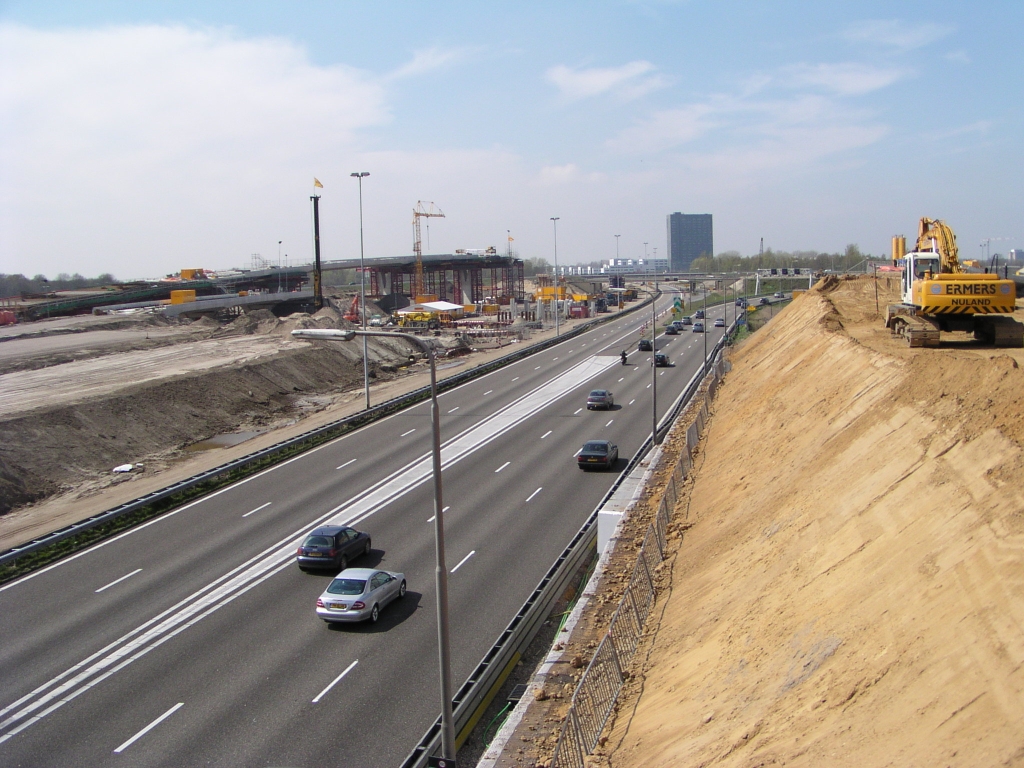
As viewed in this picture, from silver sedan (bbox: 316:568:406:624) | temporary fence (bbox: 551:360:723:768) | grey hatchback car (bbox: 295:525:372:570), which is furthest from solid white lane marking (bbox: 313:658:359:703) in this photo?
temporary fence (bbox: 551:360:723:768)

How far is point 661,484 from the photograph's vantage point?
26.6m

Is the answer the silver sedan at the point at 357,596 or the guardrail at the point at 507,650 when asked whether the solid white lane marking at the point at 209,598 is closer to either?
the silver sedan at the point at 357,596

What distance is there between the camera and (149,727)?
47.1 ft

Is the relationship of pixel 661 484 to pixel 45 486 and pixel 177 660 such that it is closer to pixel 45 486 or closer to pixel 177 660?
pixel 177 660

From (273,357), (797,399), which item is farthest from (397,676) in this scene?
(273,357)

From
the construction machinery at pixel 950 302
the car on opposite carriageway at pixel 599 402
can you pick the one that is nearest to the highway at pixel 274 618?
the car on opposite carriageway at pixel 599 402

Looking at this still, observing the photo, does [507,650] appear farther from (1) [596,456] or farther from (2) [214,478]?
(2) [214,478]

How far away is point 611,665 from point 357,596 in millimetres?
7007

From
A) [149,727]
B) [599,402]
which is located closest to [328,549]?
[149,727]

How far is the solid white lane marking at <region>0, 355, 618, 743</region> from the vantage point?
15.3 m

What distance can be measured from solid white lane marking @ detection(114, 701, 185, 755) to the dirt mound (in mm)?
8397

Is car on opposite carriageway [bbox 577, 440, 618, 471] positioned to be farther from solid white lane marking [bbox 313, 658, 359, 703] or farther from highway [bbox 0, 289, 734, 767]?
solid white lane marking [bbox 313, 658, 359, 703]

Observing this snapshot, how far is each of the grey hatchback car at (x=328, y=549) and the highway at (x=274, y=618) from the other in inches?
19.6

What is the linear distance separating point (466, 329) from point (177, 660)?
75.2 metres
